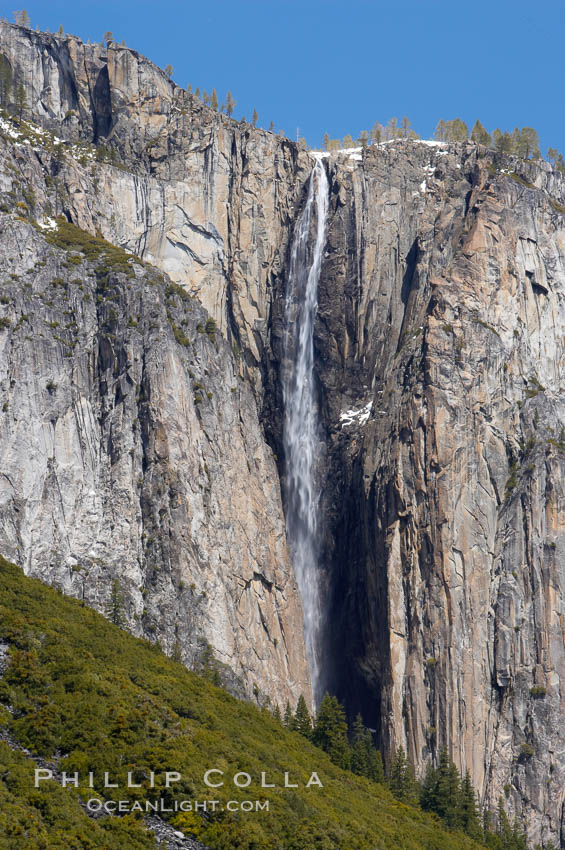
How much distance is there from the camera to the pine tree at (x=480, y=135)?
152250 millimetres

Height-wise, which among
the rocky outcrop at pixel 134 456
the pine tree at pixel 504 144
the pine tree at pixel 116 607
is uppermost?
the pine tree at pixel 504 144

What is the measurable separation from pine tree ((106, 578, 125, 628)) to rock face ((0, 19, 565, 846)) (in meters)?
→ 0.75

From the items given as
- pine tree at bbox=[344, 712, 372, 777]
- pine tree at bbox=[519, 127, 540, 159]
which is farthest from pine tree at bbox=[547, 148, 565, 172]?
pine tree at bbox=[344, 712, 372, 777]

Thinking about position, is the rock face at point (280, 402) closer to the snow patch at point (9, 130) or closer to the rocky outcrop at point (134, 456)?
the rocky outcrop at point (134, 456)

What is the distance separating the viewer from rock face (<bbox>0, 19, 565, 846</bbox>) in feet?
393

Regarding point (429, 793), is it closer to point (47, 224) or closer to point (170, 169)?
point (47, 224)

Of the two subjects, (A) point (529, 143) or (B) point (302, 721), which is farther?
(A) point (529, 143)

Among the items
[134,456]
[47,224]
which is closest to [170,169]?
[47,224]

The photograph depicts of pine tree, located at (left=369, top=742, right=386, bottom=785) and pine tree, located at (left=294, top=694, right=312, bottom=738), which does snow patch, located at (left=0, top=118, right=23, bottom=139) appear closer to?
pine tree, located at (left=294, top=694, right=312, bottom=738)

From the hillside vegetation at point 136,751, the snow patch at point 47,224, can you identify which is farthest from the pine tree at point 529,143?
the hillside vegetation at point 136,751

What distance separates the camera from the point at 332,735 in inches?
4380

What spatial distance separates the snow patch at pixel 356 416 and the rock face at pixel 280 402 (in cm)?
17

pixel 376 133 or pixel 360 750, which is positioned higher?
pixel 376 133

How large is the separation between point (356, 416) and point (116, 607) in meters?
34.0
